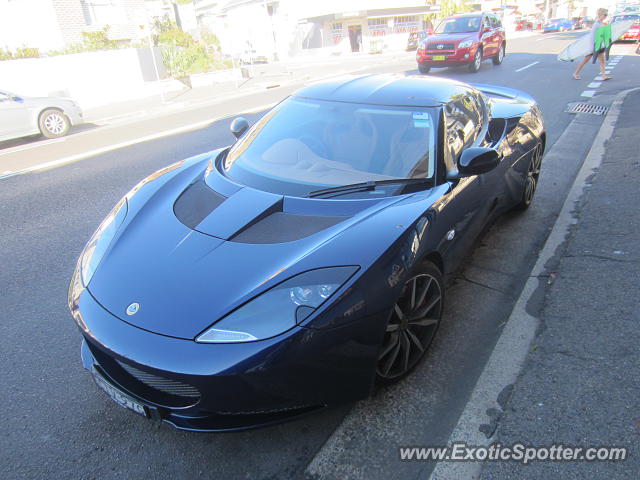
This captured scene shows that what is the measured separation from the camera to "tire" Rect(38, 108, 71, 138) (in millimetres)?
10484

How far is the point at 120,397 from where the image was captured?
6.73 ft

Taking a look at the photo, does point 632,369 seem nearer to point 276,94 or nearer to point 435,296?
point 435,296

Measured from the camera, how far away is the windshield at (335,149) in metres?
2.83

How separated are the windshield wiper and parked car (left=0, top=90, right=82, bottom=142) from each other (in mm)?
9885

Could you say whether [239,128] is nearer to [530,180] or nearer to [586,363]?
[530,180]

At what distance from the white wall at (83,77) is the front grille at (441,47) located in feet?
32.7

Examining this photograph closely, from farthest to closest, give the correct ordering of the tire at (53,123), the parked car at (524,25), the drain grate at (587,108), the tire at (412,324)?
the parked car at (524,25)
the tire at (53,123)
the drain grate at (587,108)
the tire at (412,324)

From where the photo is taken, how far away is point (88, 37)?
18.7 m

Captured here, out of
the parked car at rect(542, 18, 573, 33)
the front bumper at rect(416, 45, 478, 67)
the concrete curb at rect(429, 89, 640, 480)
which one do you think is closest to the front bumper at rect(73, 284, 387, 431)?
the concrete curb at rect(429, 89, 640, 480)

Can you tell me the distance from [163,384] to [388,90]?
94.7 inches

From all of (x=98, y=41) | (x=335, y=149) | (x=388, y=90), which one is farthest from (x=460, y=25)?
(x=335, y=149)

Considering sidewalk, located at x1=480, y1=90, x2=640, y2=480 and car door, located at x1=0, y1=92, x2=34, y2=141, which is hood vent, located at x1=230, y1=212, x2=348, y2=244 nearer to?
sidewalk, located at x1=480, y1=90, x2=640, y2=480

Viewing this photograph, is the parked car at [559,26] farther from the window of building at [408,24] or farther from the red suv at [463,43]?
the red suv at [463,43]

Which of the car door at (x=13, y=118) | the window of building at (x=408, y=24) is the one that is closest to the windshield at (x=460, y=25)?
the car door at (x=13, y=118)
